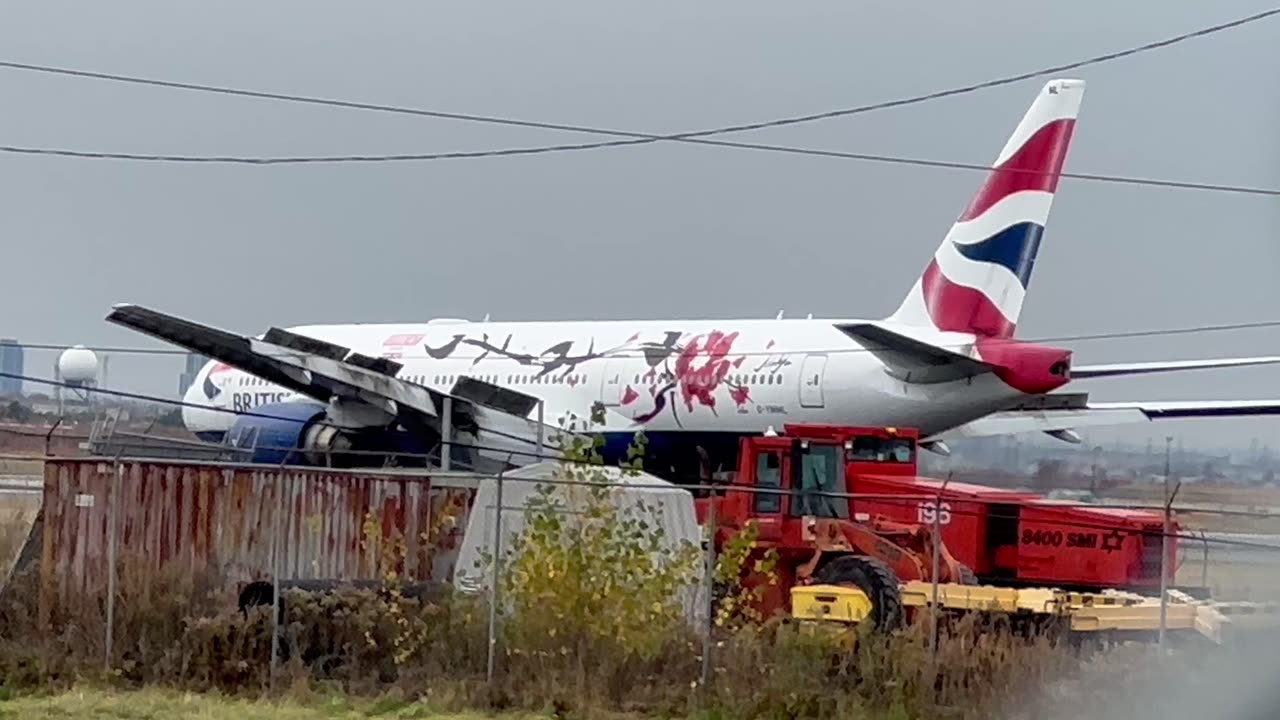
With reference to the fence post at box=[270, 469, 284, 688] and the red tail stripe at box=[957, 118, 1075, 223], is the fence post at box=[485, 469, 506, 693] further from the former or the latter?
the red tail stripe at box=[957, 118, 1075, 223]

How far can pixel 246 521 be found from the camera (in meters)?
21.0

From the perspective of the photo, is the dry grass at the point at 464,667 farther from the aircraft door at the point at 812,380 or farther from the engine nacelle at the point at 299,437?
the aircraft door at the point at 812,380

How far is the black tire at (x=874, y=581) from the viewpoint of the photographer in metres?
18.8

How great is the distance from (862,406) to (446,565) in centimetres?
1245

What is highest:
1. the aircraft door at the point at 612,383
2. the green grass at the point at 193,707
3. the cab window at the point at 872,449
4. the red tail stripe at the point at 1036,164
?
the red tail stripe at the point at 1036,164

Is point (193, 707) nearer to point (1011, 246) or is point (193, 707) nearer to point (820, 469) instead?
point (820, 469)

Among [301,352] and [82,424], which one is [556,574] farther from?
[82,424]

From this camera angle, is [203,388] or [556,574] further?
[203,388]

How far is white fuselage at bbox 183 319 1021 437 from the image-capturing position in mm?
31734

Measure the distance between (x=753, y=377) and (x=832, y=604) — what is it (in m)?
14.8

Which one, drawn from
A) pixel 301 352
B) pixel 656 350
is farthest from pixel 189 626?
pixel 656 350

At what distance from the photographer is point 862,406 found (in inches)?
1253

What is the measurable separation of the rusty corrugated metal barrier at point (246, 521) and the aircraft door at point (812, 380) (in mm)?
11041

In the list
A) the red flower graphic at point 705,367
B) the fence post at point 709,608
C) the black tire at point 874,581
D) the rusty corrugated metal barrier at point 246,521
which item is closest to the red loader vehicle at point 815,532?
the black tire at point 874,581
